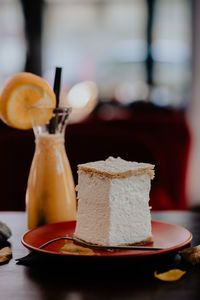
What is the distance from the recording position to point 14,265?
2.85 feet

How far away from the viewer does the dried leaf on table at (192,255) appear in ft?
2.80

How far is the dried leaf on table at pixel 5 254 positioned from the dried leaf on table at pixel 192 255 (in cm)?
32

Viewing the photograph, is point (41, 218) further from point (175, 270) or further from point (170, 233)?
point (175, 270)

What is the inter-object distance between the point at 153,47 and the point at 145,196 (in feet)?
21.3

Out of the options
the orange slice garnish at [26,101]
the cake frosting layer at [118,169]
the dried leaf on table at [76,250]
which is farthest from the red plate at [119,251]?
the orange slice garnish at [26,101]

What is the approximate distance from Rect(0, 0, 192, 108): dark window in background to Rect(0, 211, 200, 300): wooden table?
6.31 metres

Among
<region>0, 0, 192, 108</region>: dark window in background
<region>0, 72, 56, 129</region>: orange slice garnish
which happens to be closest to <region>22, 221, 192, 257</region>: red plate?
<region>0, 72, 56, 129</region>: orange slice garnish

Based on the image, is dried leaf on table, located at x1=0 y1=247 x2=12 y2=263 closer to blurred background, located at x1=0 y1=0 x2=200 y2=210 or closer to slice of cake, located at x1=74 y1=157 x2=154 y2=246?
slice of cake, located at x1=74 y1=157 x2=154 y2=246

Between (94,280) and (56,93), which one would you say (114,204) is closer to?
(94,280)

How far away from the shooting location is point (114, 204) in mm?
905

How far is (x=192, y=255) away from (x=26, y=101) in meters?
0.50

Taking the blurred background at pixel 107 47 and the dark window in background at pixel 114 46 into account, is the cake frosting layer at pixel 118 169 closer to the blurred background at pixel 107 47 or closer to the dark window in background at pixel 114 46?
the blurred background at pixel 107 47

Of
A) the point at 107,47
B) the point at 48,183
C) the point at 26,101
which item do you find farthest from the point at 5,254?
the point at 107,47

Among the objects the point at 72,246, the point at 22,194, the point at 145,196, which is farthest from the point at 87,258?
the point at 22,194
